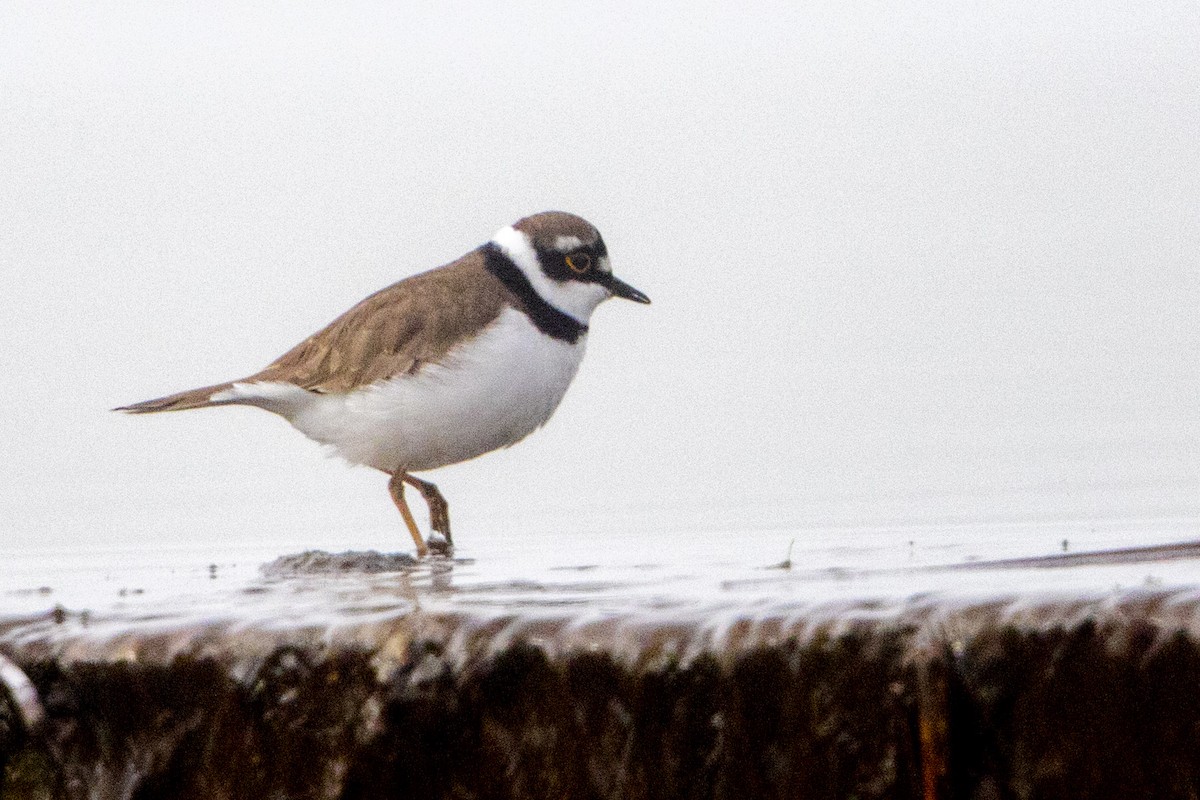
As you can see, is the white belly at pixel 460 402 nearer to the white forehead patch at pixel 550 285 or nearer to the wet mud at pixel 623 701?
the white forehead patch at pixel 550 285

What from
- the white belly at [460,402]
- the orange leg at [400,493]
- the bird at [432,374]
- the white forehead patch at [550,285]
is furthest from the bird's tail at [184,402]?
the white forehead patch at [550,285]

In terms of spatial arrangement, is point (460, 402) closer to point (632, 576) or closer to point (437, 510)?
point (437, 510)

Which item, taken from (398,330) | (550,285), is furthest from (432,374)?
(550,285)

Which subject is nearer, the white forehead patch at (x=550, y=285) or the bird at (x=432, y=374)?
the bird at (x=432, y=374)

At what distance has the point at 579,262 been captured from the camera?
7867 mm

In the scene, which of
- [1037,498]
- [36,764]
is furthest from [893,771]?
[1037,498]

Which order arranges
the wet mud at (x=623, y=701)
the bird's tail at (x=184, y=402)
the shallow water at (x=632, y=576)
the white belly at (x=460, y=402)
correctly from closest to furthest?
the wet mud at (x=623, y=701)
the shallow water at (x=632, y=576)
the white belly at (x=460, y=402)
the bird's tail at (x=184, y=402)

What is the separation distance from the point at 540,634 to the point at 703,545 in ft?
9.43

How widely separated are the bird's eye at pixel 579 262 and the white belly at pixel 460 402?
576 mm

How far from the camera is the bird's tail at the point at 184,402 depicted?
24.8 ft

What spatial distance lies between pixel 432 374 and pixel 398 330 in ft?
0.89

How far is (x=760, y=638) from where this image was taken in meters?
2.63

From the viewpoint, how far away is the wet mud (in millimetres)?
2508

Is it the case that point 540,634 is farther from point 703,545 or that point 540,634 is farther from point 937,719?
point 703,545
